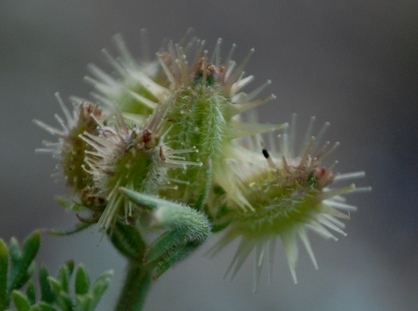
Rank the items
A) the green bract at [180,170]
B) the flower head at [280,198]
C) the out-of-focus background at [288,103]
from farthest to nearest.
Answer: the out-of-focus background at [288,103], the flower head at [280,198], the green bract at [180,170]

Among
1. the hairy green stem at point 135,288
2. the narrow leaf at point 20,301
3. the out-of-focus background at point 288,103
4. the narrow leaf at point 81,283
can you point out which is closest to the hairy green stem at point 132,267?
the hairy green stem at point 135,288

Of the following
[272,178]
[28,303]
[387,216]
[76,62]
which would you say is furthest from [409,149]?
[28,303]

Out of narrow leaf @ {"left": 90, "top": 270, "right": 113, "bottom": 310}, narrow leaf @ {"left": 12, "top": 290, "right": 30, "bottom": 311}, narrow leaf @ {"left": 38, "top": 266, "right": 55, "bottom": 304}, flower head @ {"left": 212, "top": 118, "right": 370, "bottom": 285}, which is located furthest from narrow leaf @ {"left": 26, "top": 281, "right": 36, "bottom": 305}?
flower head @ {"left": 212, "top": 118, "right": 370, "bottom": 285}

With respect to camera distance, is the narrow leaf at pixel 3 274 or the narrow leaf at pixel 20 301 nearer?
the narrow leaf at pixel 20 301

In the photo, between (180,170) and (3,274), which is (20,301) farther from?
(180,170)

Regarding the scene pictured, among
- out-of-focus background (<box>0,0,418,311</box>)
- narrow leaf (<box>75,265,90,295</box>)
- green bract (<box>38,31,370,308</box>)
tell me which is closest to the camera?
green bract (<box>38,31,370,308</box>)

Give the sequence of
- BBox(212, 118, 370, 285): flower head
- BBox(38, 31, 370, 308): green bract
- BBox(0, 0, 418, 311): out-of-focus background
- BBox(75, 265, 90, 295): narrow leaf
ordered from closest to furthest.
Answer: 1. BBox(38, 31, 370, 308): green bract
2. BBox(75, 265, 90, 295): narrow leaf
3. BBox(212, 118, 370, 285): flower head
4. BBox(0, 0, 418, 311): out-of-focus background

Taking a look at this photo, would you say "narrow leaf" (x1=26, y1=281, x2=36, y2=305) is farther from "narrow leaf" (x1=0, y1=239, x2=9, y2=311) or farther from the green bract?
the green bract

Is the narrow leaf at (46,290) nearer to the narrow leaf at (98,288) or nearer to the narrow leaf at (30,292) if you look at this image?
the narrow leaf at (30,292)

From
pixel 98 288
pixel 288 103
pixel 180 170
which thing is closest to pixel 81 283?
pixel 98 288
